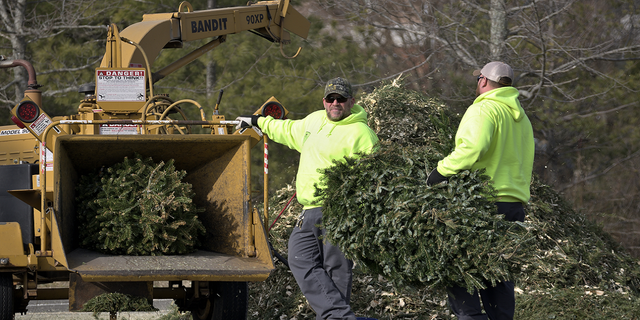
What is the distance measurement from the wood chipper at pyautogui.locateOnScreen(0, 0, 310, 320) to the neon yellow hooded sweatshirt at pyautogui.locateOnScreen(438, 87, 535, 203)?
5.61ft

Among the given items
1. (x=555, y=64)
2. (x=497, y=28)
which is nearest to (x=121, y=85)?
(x=497, y=28)

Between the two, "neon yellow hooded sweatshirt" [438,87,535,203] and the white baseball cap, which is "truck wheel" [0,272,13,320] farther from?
the white baseball cap

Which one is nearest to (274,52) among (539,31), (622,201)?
(539,31)

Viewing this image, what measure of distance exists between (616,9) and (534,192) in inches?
232

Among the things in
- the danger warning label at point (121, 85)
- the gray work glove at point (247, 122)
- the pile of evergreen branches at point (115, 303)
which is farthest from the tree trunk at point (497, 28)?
the pile of evergreen branches at point (115, 303)

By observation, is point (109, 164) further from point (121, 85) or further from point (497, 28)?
point (497, 28)

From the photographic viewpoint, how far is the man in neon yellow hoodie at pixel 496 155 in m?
3.90

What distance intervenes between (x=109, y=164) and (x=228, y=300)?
1.42 meters

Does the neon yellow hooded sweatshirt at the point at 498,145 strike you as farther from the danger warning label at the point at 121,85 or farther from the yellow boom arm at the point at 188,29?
the yellow boom arm at the point at 188,29

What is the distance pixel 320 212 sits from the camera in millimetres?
4555

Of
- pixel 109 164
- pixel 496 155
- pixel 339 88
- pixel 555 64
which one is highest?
pixel 555 64

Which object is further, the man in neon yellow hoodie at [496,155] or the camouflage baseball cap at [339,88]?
the camouflage baseball cap at [339,88]

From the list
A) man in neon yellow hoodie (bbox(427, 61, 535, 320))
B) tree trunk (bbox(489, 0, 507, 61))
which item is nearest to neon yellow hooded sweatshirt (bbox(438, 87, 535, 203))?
man in neon yellow hoodie (bbox(427, 61, 535, 320))

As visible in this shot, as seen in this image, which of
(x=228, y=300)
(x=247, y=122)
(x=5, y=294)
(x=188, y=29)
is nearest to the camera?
(x=5, y=294)
